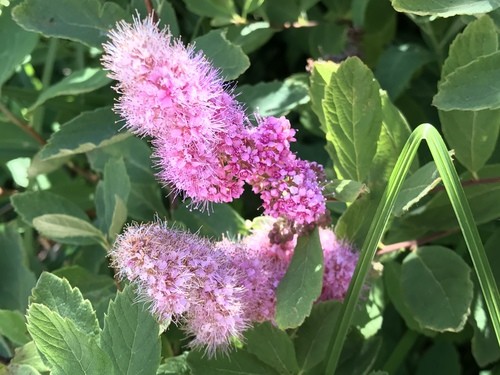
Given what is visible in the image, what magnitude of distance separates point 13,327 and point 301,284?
0.49m

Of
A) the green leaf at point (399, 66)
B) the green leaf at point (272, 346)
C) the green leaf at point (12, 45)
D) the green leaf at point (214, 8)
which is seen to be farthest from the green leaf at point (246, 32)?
the green leaf at point (272, 346)

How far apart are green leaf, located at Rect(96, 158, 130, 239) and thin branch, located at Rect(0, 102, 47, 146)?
0.27m

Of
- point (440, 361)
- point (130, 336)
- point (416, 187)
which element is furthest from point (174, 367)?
point (440, 361)

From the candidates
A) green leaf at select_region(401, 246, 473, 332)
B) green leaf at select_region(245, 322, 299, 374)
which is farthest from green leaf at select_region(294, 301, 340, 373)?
green leaf at select_region(401, 246, 473, 332)

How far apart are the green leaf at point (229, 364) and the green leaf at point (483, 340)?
13.8 inches

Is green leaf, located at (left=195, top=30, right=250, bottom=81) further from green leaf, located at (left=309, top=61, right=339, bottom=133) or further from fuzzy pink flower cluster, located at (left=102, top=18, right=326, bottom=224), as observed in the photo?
fuzzy pink flower cluster, located at (left=102, top=18, right=326, bottom=224)

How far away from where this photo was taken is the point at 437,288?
44.2 inches

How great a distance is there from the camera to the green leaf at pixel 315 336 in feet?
3.45

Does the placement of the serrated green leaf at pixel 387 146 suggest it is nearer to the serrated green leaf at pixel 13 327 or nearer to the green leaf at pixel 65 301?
the green leaf at pixel 65 301

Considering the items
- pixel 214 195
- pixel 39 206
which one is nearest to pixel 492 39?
pixel 214 195

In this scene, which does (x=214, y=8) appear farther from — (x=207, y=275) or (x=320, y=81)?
(x=207, y=275)

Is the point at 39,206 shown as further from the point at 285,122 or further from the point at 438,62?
the point at 438,62

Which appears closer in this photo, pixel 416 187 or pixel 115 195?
pixel 416 187

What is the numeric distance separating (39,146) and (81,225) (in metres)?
0.36
